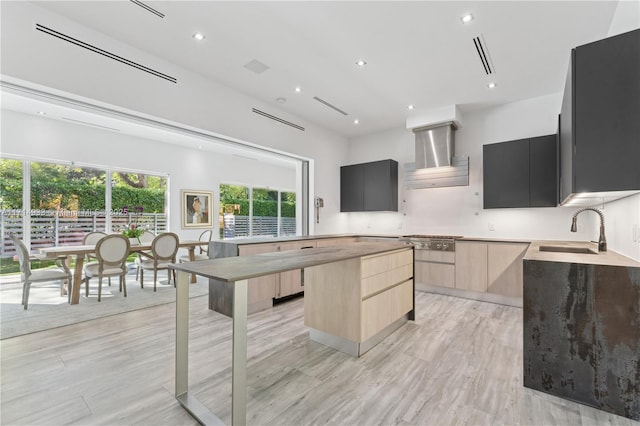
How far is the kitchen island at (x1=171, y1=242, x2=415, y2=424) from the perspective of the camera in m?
1.52

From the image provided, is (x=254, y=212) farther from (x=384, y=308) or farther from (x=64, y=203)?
(x=384, y=308)

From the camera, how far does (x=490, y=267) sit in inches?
164

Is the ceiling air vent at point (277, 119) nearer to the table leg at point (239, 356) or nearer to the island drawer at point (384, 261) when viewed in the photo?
the island drawer at point (384, 261)

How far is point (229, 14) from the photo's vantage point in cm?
266

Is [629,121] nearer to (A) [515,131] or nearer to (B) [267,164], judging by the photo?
(A) [515,131]

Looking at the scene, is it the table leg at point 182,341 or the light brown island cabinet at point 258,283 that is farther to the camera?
the light brown island cabinet at point 258,283

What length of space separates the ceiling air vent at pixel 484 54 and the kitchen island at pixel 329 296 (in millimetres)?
2340

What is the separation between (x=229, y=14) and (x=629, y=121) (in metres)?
3.13

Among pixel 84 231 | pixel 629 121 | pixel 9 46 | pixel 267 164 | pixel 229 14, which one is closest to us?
pixel 629 121

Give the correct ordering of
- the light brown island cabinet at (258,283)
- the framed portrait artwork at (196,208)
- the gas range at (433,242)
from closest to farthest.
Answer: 1. the light brown island cabinet at (258,283)
2. the gas range at (433,242)
3. the framed portrait artwork at (196,208)

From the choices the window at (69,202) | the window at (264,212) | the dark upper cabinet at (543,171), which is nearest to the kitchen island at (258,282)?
the dark upper cabinet at (543,171)

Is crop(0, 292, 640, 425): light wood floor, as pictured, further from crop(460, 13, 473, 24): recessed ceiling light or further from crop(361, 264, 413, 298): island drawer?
crop(460, 13, 473, 24): recessed ceiling light

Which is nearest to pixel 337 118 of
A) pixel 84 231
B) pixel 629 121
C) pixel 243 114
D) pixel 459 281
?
pixel 243 114

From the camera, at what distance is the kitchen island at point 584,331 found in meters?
1.72
